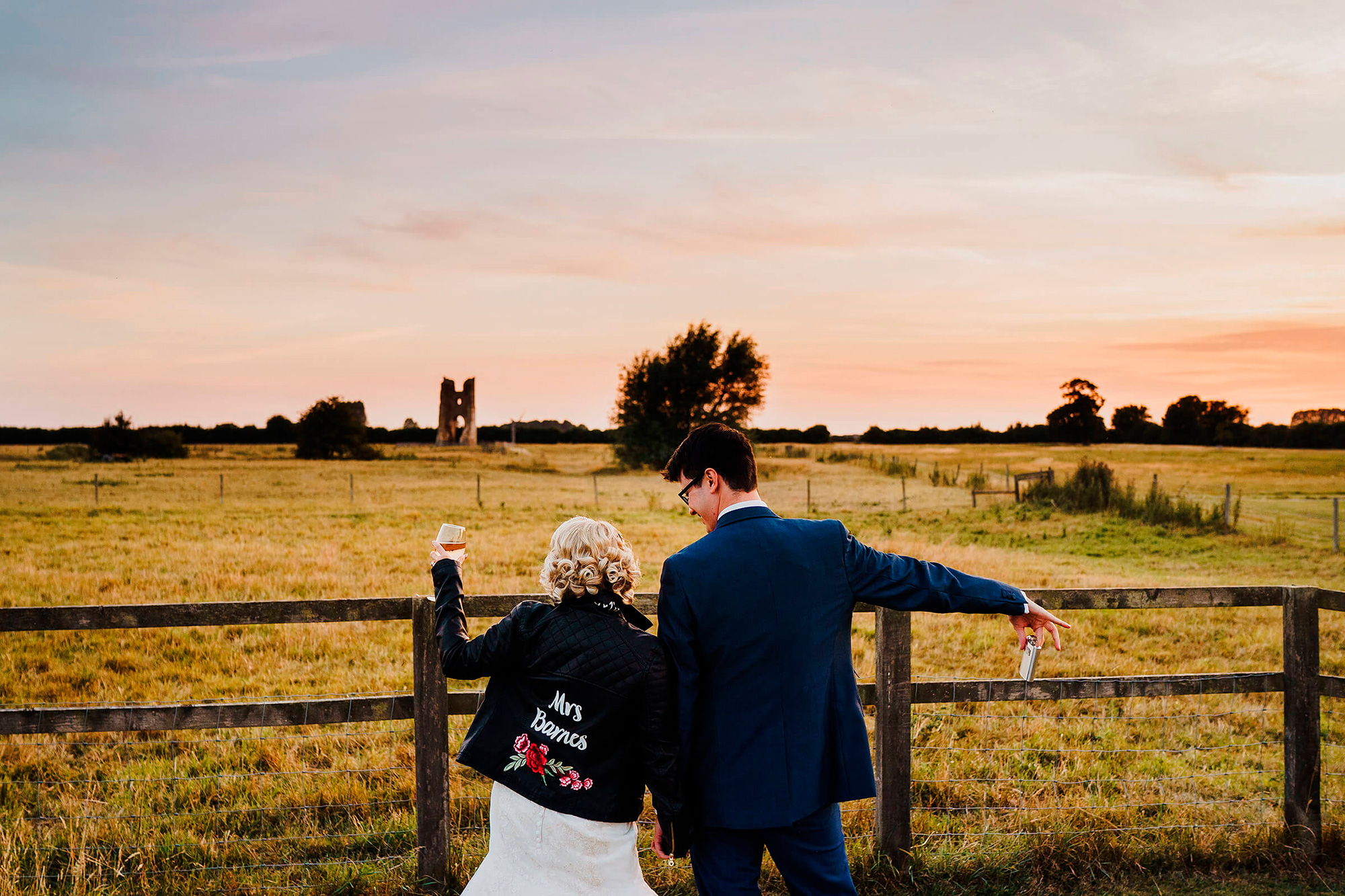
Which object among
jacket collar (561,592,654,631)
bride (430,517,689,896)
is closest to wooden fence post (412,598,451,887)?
bride (430,517,689,896)

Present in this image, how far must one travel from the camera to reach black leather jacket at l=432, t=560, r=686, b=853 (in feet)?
9.06

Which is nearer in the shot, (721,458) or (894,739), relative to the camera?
(721,458)

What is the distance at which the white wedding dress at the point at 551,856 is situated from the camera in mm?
2873

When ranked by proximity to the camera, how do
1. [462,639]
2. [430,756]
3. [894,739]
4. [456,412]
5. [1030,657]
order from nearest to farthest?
[462,639], [1030,657], [430,756], [894,739], [456,412]

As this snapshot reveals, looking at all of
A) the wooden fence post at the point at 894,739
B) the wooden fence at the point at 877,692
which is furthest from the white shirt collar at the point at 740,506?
the wooden fence post at the point at 894,739

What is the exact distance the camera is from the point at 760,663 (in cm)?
275

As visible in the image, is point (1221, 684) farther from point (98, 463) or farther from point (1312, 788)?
point (98, 463)

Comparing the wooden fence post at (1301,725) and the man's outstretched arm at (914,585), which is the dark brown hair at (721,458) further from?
the wooden fence post at (1301,725)

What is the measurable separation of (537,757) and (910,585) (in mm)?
1395

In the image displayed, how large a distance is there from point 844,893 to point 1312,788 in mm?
3220

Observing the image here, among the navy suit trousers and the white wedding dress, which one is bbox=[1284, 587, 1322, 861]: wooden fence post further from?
the white wedding dress

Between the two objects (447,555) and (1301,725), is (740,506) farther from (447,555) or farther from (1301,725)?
(1301,725)

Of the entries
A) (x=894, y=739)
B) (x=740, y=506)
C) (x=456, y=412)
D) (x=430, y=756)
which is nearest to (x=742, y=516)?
(x=740, y=506)

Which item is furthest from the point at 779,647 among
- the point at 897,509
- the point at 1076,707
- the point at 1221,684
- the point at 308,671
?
the point at 897,509
